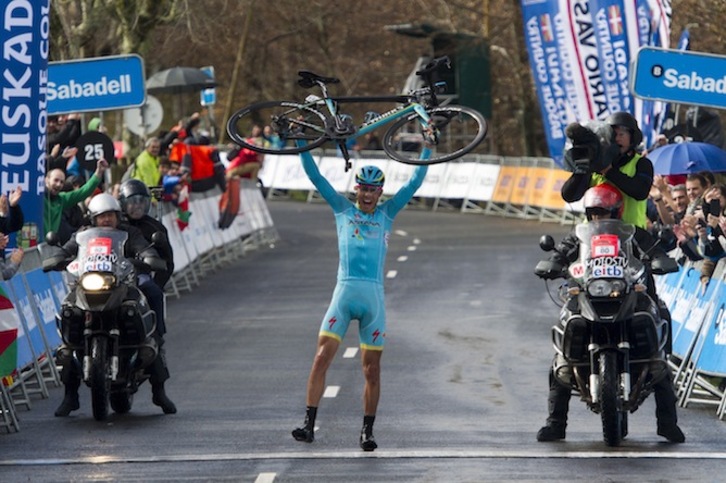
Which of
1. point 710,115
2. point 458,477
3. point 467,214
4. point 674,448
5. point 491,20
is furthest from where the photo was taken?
point 491,20

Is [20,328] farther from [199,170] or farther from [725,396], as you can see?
[199,170]

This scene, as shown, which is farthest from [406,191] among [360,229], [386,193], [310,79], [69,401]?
[386,193]

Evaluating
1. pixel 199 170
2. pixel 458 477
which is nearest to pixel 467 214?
pixel 199 170

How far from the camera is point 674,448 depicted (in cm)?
1322

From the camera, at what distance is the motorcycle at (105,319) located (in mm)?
14766

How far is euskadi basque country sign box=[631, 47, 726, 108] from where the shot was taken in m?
17.5

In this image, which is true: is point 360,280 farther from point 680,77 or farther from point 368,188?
point 680,77

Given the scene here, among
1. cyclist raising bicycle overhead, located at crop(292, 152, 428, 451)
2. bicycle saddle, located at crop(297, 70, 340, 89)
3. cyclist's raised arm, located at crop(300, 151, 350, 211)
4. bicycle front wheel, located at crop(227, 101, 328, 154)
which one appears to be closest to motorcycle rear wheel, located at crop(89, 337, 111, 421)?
cyclist raising bicycle overhead, located at crop(292, 152, 428, 451)

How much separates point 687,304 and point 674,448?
458cm

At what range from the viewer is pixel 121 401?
15359 millimetres

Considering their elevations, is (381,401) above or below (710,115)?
below

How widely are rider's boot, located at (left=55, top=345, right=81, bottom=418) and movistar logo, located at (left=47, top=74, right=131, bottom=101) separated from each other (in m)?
→ 6.15

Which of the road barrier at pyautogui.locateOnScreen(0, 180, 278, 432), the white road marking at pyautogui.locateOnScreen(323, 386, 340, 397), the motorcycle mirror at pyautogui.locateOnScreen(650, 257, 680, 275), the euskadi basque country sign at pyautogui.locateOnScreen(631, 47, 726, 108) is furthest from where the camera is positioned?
the euskadi basque country sign at pyautogui.locateOnScreen(631, 47, 726, 108)

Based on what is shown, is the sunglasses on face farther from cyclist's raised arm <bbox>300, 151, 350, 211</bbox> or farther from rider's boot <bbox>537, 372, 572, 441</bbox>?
rider's boot <bbox>537, 372, 572, 441</bbox>
